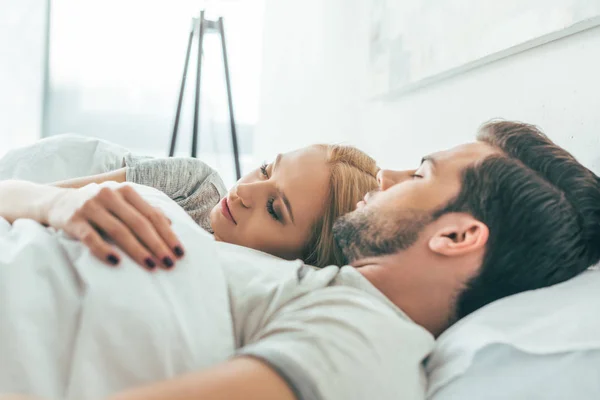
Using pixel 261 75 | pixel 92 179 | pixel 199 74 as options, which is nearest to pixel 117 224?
pixel 92 179

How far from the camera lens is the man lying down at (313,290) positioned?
518 mm

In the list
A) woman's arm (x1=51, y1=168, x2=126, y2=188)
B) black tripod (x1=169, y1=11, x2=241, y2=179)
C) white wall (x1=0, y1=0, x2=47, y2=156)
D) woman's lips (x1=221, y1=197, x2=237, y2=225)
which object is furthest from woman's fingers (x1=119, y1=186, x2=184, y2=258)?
white wall (x1=0, y1=0, x2=47, y2=156)

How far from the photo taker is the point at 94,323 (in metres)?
0.54

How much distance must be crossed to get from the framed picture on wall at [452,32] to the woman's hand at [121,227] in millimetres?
948

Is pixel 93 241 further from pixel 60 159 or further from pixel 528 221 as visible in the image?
pixel 60 159

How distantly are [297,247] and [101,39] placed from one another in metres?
2.52

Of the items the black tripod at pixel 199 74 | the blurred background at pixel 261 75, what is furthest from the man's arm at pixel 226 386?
the black tripod at pixel 199 74

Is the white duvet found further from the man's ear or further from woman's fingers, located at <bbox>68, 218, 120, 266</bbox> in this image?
the man's ear

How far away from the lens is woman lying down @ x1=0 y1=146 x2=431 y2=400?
1.70 ft

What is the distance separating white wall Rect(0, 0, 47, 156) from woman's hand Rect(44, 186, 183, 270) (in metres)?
2.62

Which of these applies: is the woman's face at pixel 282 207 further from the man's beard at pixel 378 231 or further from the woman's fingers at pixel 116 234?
the woman's fingers at pixel 116 234

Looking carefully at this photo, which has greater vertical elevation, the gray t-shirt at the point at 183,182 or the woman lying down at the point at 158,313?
the woman lying down at the point at 158,313

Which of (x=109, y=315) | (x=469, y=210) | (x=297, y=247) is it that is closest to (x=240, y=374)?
(x=109, y=315)

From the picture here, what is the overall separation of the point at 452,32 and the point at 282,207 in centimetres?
84
